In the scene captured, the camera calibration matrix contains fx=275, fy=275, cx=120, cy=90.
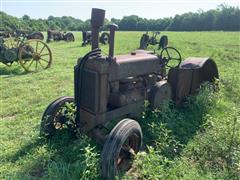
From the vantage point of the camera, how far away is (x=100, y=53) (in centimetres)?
343

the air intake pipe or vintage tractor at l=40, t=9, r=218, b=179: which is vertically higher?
the air intake pipe

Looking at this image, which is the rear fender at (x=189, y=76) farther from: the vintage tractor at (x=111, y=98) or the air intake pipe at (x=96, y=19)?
the air intake pipe at (x=96, y=19)

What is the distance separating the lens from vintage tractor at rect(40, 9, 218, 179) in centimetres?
312

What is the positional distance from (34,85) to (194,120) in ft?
15.2

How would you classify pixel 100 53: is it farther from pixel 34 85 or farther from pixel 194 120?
pixel 34 85

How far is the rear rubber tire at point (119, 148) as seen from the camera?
113 inches

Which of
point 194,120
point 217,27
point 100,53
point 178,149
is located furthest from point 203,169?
point 217,27

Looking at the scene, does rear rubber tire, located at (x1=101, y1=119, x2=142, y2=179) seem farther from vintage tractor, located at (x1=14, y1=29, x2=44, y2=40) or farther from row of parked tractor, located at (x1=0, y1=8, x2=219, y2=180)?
vintage tractor, located at (x1=14, y1=29, x2=44, y2=40)

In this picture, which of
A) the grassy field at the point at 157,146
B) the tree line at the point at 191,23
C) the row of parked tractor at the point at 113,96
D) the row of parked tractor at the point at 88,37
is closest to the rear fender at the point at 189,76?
the row of parked tractor at the point at 113,96

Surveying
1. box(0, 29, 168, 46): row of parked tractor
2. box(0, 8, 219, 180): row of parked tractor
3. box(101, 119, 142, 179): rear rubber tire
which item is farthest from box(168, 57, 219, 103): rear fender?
box(0, 29, 168, 46): row of parked tractor

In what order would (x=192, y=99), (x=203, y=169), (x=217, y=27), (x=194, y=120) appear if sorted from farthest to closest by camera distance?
(x=217, y=27) → (x=192, y=99) → (x=194, y=120) → (x=203, y=169)

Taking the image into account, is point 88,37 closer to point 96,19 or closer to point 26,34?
point 26,34

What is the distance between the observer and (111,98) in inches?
146

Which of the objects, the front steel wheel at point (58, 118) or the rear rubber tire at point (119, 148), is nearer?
the rear rubber tire at point (119, 148)
